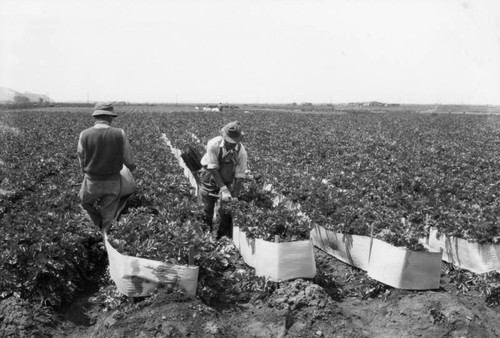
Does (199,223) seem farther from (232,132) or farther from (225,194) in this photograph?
(232,132)

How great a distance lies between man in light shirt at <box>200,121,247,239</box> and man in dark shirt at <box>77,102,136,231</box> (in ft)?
3.96

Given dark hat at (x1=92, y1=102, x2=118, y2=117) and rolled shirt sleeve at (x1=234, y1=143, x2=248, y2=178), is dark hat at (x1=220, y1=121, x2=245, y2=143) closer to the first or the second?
rolled shirt sleeve at (x1=234, y1=143, x2=248, y2=178)

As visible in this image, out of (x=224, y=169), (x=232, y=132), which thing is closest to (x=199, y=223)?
(x=224, y=169)

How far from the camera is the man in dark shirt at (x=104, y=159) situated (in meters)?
5.96

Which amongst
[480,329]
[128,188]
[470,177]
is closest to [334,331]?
[480,329]

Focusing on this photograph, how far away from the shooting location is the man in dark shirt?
596cm

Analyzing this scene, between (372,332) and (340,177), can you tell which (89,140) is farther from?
(340,177)

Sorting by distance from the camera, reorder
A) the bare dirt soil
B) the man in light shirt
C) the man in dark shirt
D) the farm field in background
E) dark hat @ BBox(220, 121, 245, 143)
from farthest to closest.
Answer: the man in light shirt → dark hat @ BBox(220, 121, 245, 143) → the man in dark shirt → the farm field in background → the bare dirt soil

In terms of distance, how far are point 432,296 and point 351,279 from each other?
4.04ft

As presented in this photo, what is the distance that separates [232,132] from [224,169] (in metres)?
0.67

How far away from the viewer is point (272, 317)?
15.9 feet

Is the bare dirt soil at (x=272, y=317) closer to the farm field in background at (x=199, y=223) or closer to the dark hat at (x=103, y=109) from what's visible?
the farm field in background at (x=199, y=223)

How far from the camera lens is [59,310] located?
5.19 m

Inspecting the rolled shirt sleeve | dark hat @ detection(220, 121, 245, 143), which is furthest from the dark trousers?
dark hat @ detection(220, 121, 245, 143)
